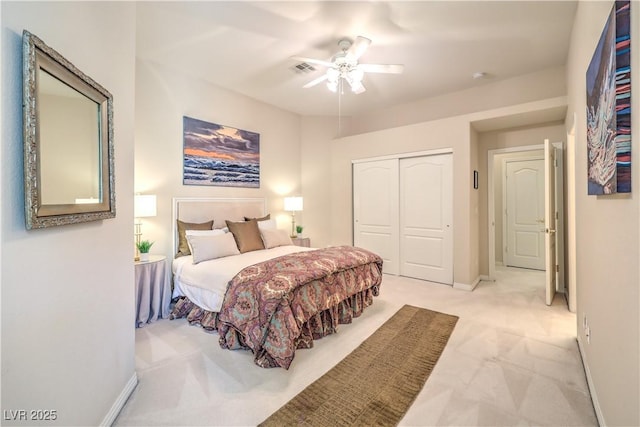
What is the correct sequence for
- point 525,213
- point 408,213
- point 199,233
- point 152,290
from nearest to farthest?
point 152,290 → point 199,233 → point 408,213 → point 525,213

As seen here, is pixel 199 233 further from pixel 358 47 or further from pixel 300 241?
pixel 358 47

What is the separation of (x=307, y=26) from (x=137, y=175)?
2.46 metres

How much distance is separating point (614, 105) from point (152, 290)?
3.70 m

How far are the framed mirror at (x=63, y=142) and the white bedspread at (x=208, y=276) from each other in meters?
1.17

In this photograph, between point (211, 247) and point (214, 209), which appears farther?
point (214, 209)

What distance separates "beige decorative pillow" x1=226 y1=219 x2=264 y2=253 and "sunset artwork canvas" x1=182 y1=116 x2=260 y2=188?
0.74 meters

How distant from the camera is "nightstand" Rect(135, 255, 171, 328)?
2.80 m

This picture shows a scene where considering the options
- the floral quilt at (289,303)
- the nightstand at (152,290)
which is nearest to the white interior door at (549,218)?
the floral quilt at (289,303)

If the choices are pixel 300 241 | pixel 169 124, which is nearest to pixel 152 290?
pixel 169 124

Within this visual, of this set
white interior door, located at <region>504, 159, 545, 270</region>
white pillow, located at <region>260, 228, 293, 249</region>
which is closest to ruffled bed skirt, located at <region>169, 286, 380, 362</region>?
white pillow, located at <region>260, 228, 293, 249</region>

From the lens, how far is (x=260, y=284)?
7.18 ft

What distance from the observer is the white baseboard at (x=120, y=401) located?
4.94 ft

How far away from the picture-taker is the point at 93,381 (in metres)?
1.40

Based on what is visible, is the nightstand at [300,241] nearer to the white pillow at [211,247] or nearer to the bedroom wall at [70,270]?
the white pillow at [211,247]
